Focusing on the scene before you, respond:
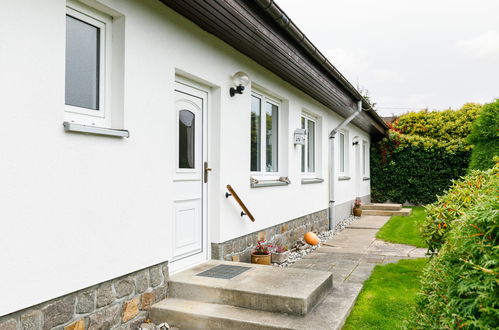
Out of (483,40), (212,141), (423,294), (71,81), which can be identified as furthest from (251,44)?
(483,40)

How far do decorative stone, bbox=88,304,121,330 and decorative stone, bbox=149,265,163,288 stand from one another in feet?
1.55

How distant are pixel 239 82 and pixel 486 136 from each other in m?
5.15

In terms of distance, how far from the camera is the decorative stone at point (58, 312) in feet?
9.01

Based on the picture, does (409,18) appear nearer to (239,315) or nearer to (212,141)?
(212,141)

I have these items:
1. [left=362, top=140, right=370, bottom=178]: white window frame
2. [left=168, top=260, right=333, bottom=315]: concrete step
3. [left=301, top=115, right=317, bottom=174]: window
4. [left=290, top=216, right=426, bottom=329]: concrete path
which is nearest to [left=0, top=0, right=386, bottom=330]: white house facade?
[left=168, top=260, right=333, bottom=315]: concrete step

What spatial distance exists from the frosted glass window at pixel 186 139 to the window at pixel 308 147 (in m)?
4.41

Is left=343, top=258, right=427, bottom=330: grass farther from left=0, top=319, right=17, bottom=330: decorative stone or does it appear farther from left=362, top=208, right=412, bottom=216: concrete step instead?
left=362, top=208, right=412, bottom=216: concrete step

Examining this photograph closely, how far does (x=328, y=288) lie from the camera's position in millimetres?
4379

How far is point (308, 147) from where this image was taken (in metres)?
9.42

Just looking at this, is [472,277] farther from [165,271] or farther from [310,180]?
[310,180]

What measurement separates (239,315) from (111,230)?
4.50ft

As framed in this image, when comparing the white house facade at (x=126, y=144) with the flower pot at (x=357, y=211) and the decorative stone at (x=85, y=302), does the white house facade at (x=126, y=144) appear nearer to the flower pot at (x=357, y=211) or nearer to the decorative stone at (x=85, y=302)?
the decorative stone at (x=85, y=302)

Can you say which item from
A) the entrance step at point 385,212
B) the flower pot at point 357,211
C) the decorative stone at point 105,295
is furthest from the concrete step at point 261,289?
the entrance step at point 385,212

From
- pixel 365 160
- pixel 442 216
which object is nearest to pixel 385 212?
pixel 365 160
